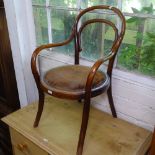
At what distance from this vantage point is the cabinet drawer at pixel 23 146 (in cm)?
112

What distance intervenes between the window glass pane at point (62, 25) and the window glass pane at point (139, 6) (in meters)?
0.35

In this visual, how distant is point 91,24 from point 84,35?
9cm

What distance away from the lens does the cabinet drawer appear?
112 cm

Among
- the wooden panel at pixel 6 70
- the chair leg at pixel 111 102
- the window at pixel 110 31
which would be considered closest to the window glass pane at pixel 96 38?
the window at pixel 110 31

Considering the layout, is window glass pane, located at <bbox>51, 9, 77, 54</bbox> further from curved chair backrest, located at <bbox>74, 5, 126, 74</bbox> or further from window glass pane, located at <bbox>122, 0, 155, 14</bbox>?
window glass pane, located at <bbox>122, 0, 155, 14</bbox>

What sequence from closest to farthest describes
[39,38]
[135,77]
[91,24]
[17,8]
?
[135,77] → [91,24] → [17,8] → [39,38]

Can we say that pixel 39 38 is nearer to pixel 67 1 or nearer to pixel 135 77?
pixel 67 1

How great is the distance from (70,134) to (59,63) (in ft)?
1.79

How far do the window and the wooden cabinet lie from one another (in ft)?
1.12

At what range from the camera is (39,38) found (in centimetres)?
159

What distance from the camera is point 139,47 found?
1.12 metres

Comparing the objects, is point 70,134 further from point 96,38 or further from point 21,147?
point 96,38

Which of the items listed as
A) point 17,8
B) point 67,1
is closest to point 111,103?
point 67,1

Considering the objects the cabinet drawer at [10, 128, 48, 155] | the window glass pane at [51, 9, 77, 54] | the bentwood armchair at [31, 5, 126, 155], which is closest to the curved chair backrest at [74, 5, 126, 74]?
the bentwood armchair at [31, 5, 126, 155]
